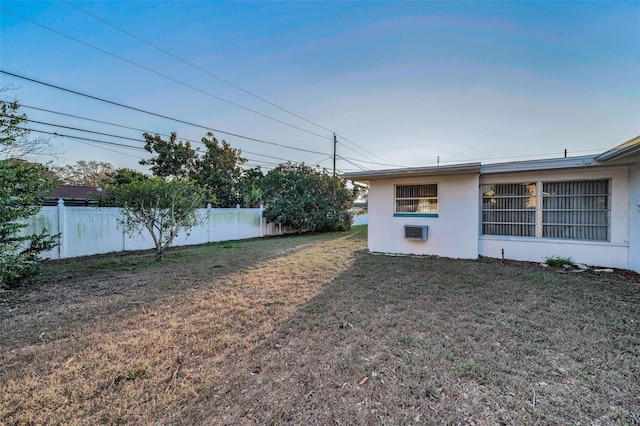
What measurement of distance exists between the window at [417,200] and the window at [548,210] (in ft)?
4.43

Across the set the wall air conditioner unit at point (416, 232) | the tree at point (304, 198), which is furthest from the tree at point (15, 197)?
the tree at point (304, 198)

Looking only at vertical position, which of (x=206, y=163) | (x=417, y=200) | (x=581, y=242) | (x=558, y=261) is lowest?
(x=558, y=261)

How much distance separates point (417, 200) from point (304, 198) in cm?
755

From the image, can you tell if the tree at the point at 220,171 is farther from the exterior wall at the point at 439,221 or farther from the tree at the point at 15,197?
the tree at the point at 15,197

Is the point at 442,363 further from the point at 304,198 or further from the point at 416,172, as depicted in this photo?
the point at 304,198

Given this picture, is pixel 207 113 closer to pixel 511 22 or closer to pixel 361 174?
pixel 361 174

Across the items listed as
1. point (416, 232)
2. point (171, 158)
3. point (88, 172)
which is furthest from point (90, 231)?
point (88, 172)

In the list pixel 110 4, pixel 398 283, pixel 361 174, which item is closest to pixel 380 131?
pixel 361 174

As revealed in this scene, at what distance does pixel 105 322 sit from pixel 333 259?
5.17 m

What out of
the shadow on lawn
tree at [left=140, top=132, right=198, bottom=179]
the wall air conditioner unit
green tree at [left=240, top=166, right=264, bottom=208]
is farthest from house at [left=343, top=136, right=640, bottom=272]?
tree at [left=140, top=132, right=198, bottom=179]

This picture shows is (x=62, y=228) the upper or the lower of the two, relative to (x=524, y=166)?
lower

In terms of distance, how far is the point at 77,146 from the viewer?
11359 mm

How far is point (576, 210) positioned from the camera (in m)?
6.52

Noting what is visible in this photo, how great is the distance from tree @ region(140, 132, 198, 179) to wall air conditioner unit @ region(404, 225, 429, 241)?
15.6 m
